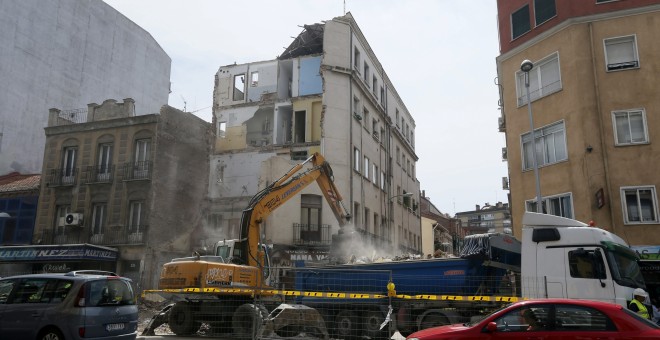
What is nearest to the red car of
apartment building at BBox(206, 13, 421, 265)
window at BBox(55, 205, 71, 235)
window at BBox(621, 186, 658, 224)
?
window at BBox(621, 186, 658, 224)

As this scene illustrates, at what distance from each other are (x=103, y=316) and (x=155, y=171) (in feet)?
60.3

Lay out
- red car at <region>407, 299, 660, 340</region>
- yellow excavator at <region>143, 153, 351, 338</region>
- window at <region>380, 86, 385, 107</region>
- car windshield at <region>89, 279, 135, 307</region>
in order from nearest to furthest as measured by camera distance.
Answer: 1. red car at <region>407, 299, 660, 340</region>
2. car windshield at <region>89, 279, 135, 307</region>
3. yellow excavator at <region>143, 153, 351, 338</region>
4. window at <region>380, 86, 385, 107</region>

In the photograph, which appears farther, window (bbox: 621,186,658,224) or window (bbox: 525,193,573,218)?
window (bbox: 525,193,573,218)

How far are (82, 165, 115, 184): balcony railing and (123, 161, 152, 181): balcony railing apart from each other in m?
1.05

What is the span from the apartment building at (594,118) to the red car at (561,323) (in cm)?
965

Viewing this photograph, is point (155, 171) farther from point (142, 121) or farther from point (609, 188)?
point (609, 188)

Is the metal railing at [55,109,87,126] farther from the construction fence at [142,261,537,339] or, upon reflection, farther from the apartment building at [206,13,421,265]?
the construction fence at [142,261,537,339]

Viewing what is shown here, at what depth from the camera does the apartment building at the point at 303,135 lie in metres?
28.9

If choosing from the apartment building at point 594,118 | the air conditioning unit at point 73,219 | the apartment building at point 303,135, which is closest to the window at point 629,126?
the apartment building at point 594,118

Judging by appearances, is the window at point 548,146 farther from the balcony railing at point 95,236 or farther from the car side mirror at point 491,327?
the balcony railing at point 95,236

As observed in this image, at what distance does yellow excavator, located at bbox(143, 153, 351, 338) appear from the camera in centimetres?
1191

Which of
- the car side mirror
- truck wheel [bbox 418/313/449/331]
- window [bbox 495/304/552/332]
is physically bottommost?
truck wheel [bbox 418/313/449/331]

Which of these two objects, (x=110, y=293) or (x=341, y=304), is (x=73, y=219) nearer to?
(x=110, y=293)

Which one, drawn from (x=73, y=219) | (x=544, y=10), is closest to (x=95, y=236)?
(x=73, y=219)
